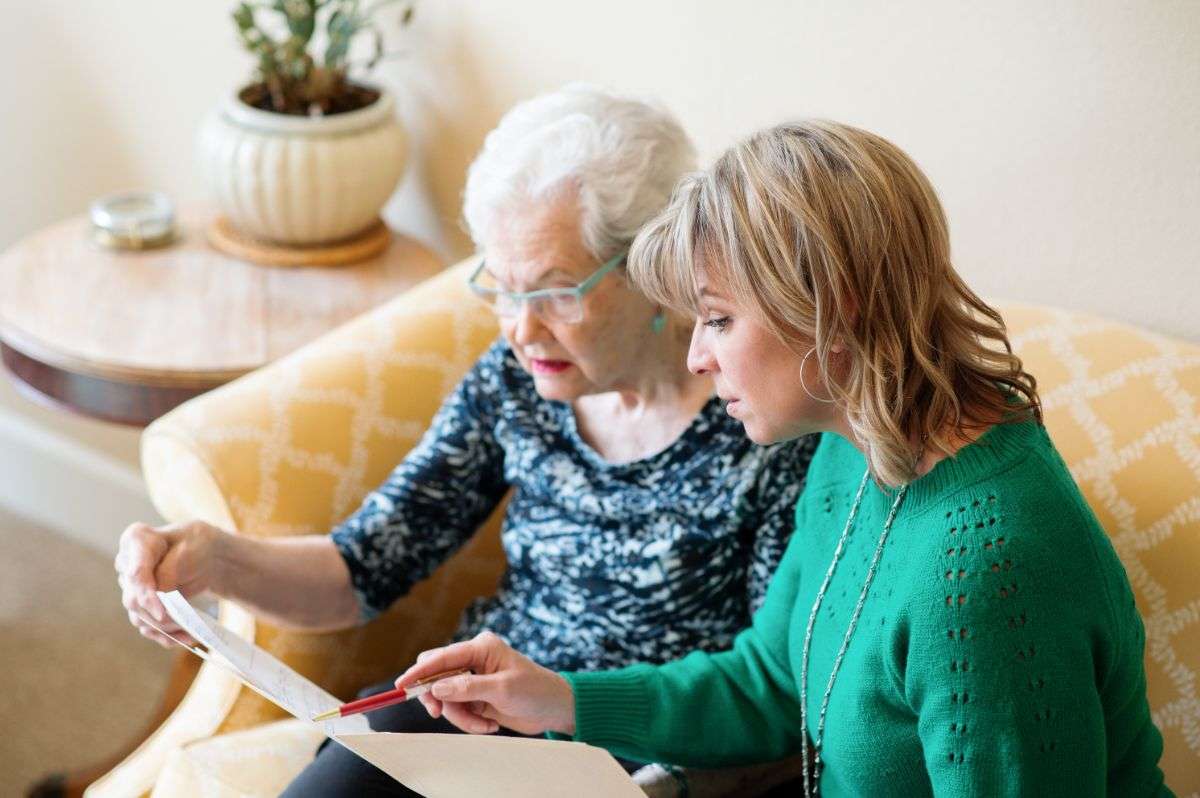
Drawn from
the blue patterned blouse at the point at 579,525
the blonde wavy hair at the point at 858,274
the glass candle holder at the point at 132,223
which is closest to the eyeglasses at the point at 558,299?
the blue patterned blouse at the point at 579,525

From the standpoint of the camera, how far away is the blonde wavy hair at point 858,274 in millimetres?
983

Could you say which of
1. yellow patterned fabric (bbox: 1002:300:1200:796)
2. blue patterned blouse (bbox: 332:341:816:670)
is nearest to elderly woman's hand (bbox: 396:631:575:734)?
blue patterned blouse (bbox: 332:341:816:670)

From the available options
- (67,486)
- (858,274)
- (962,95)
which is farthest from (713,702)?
(67,486)

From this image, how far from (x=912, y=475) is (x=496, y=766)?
43cm

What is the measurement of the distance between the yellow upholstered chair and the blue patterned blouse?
0.10m

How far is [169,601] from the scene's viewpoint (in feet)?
3.81

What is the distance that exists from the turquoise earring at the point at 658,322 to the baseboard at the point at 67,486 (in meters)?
1.85

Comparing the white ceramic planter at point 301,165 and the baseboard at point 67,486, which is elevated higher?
the white ceramic planter at point 301,165

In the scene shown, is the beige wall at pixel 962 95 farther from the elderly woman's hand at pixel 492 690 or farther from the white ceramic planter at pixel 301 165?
the elderly woman's hand at pixel 492 690

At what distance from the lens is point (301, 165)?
2.03m

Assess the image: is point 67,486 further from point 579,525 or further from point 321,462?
point 579,525

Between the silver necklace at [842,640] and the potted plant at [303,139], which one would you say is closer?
the silver necklace at [842,640]

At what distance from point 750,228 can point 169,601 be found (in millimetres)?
628

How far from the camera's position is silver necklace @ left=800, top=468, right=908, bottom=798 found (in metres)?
1.12
